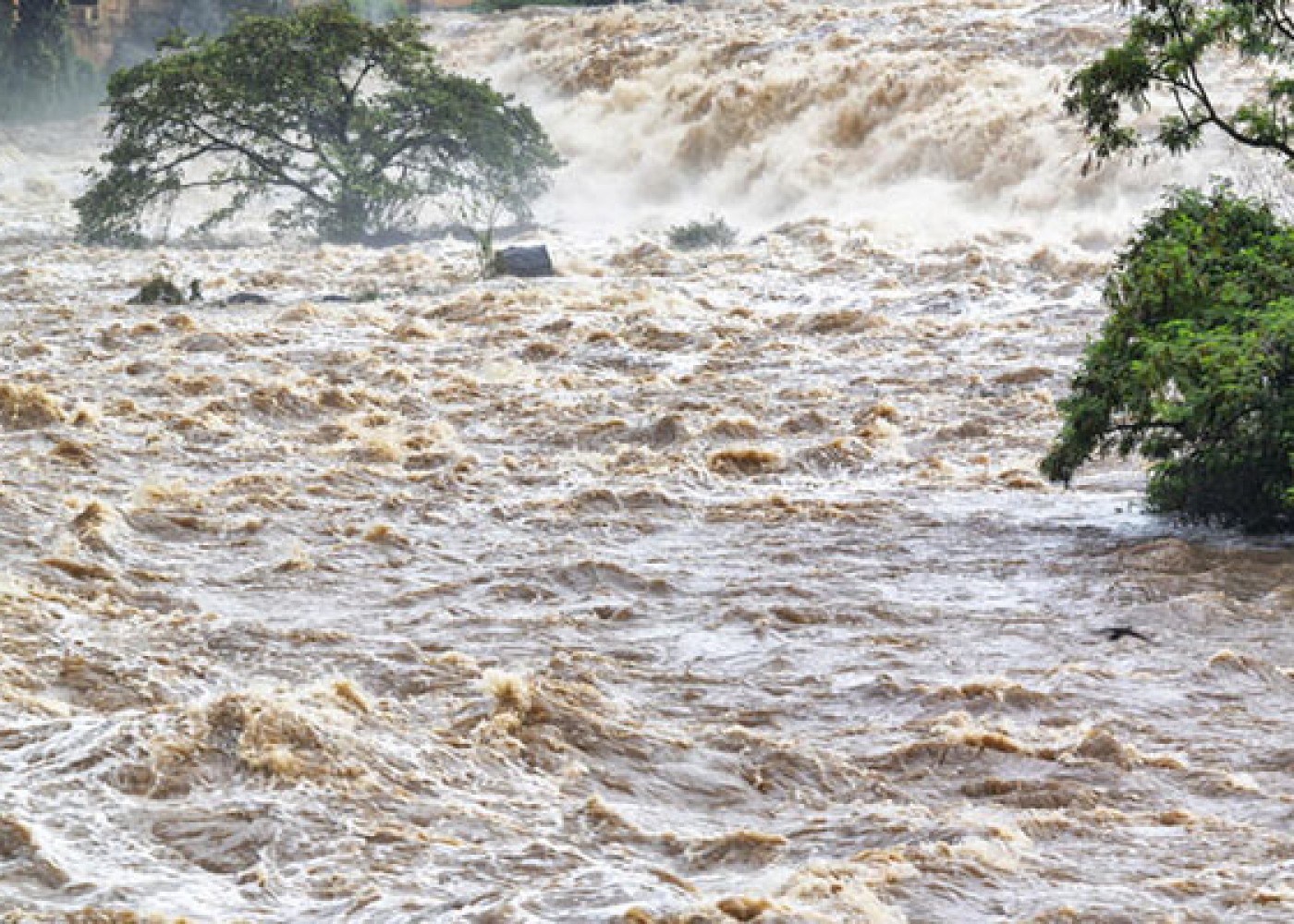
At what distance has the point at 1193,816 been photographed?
218 inches

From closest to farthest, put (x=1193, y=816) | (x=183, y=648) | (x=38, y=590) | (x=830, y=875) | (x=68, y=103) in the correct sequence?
(x=830, y=875)
(x=1193, y=816)
(x=183, y=648)
(x=38, y=590)
(x=68, y=103)

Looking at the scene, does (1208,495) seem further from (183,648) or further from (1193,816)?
(183,648)

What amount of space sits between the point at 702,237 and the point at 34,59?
2158 cm

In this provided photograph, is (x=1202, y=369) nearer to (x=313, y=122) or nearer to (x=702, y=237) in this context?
(x=702, y=237)

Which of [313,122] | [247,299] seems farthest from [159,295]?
[313,122]

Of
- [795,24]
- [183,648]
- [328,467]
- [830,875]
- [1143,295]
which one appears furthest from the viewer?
[795,24]

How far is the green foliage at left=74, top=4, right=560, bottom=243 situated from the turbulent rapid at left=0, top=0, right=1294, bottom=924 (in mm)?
4916

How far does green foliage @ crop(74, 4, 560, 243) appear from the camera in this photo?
2225 cm

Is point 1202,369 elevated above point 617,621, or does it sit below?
above

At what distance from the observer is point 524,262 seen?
1870 centimetres

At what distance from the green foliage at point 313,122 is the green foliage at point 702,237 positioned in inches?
116

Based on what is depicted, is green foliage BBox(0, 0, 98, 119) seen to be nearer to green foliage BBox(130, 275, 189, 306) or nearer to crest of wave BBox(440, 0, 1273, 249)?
crest of wave BBox(440, 0, 1273, 249)

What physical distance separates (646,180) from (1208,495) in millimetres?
19008

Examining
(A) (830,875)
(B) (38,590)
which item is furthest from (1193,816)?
(B) (38,590)
